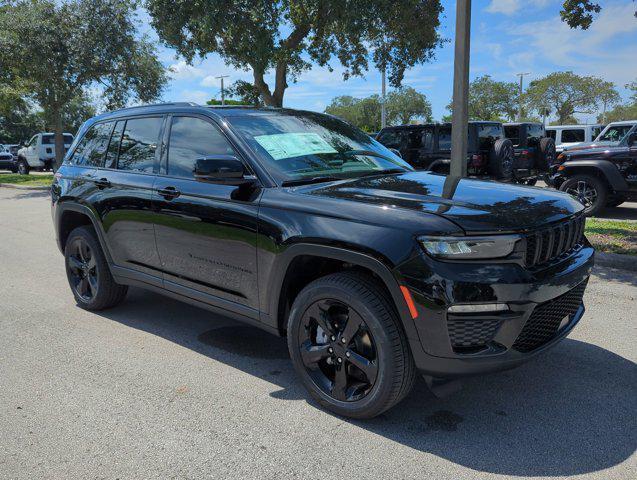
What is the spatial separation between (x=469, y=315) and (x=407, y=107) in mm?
88522

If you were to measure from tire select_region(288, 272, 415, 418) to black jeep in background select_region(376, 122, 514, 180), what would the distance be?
8951 mm

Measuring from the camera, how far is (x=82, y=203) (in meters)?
4.87

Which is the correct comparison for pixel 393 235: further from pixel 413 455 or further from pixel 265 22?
pixel 265 22

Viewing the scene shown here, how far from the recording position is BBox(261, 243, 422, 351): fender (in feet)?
8.97

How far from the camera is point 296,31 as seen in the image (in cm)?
1602

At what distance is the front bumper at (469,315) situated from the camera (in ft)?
8.55

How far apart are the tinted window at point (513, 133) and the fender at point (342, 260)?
484 inches

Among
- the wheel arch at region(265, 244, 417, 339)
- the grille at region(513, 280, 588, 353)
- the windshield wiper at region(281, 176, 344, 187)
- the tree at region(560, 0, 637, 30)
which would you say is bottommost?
the grille at region(513, 280, 588, 353)

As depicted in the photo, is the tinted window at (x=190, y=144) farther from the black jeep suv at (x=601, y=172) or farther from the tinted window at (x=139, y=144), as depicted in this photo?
the black jeep suv at (x=601, y=172)

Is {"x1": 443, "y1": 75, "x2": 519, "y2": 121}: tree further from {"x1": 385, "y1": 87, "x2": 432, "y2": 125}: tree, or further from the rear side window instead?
the rear side window

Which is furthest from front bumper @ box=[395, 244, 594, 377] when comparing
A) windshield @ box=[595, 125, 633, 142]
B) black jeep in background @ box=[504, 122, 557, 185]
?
windshield @ box=[595, 125, 633, 142]

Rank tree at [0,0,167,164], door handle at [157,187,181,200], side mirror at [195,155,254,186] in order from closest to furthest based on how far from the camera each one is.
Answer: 1. side mirror at [195,155,254,186]
2. door handle at [157,187,181,200]
3. tree at [0,0,167,164]

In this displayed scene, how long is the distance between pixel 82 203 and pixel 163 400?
231cm

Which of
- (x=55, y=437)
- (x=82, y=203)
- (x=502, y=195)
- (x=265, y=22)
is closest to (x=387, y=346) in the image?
(x=502, y=195)
